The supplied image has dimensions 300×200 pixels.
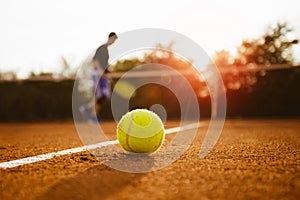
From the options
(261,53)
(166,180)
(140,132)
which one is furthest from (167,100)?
(166,180)

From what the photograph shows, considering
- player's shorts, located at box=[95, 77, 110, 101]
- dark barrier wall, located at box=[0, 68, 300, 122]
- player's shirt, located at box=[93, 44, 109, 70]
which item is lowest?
dark barrier wall, located at box=[0, 68, 300, 122]

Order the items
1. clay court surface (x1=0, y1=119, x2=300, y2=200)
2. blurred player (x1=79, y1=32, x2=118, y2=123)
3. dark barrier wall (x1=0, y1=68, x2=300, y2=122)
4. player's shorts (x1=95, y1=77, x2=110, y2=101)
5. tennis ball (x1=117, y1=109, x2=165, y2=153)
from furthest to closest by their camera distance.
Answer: dark barrier wall (x1=0, y1=68, x2=300, y2=122) → player's shorts (x1=95, y1=77, x2=110, y2=101) → blurred player (x1=79, y1=32, x2=118, y2=123) → tennis ball (x1=117, y1=109, x2=165, y2=153) → clay court surface (x1=0, y1=119, x2=300, y2=200)

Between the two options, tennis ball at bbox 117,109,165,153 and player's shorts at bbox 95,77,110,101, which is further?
player's shorts at bbox 95,77,110,101

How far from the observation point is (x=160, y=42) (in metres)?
20.1

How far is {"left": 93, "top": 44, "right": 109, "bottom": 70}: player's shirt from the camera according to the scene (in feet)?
28.2

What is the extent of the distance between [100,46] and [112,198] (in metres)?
7.02

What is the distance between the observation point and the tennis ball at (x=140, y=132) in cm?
318

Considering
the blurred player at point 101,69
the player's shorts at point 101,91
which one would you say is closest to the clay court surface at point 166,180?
the blurred player at point 101,69

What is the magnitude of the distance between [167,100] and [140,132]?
11.9 metres

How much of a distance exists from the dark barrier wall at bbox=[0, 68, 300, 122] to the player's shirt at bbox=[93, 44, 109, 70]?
20.4 ft

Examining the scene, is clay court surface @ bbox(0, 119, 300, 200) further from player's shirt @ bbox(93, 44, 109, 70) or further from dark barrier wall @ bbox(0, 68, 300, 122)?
dark barrier wall @ bbox(0, 68, 300, 122)

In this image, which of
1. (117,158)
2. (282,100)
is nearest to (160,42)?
(282,100)

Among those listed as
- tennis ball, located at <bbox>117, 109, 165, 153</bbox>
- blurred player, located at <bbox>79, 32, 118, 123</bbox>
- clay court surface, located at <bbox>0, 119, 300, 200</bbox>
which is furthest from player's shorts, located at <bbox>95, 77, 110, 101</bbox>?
clay court surface, located at <bbox>0, 119, 300, 200</bbox>

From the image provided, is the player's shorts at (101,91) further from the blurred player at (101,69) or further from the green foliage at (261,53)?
the green foliage at (261,53)
